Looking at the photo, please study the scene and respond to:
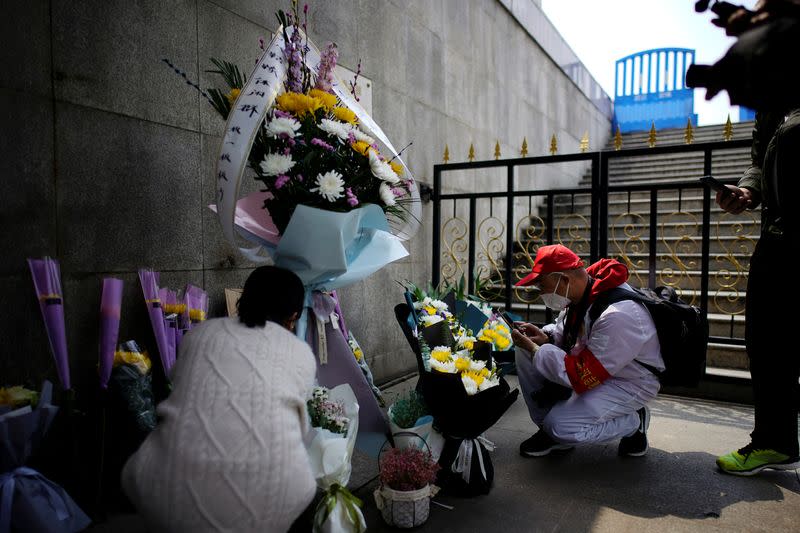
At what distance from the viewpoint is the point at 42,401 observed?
221cm

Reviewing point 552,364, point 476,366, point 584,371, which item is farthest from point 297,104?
point 584,371

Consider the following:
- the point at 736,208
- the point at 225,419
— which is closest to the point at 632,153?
the point at 736,208

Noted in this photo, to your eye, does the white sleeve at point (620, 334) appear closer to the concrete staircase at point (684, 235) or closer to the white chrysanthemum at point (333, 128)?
the white chrysanthemum at point (333, 128)

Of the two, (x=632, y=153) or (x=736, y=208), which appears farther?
(x=632, y=153)

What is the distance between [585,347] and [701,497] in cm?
95

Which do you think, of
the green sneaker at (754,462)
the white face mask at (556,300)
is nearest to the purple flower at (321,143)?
the white face mask at (556,300)

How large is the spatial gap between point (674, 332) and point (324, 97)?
231cm

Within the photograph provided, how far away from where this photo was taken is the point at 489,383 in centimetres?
270

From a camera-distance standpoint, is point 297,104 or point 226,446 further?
point 297,104

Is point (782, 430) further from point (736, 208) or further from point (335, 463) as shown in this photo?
point (335, 463)

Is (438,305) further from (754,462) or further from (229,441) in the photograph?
(754,462)

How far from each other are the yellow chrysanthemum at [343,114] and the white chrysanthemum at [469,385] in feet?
4.55

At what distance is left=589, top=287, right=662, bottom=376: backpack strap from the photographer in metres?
3.03

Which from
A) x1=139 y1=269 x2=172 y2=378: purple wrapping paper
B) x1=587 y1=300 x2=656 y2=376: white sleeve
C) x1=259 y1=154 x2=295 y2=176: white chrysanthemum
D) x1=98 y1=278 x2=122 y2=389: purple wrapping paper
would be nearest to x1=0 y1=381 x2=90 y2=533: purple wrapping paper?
x1=98 y1=278 x2=122 y2=389: purple wrapping paper
